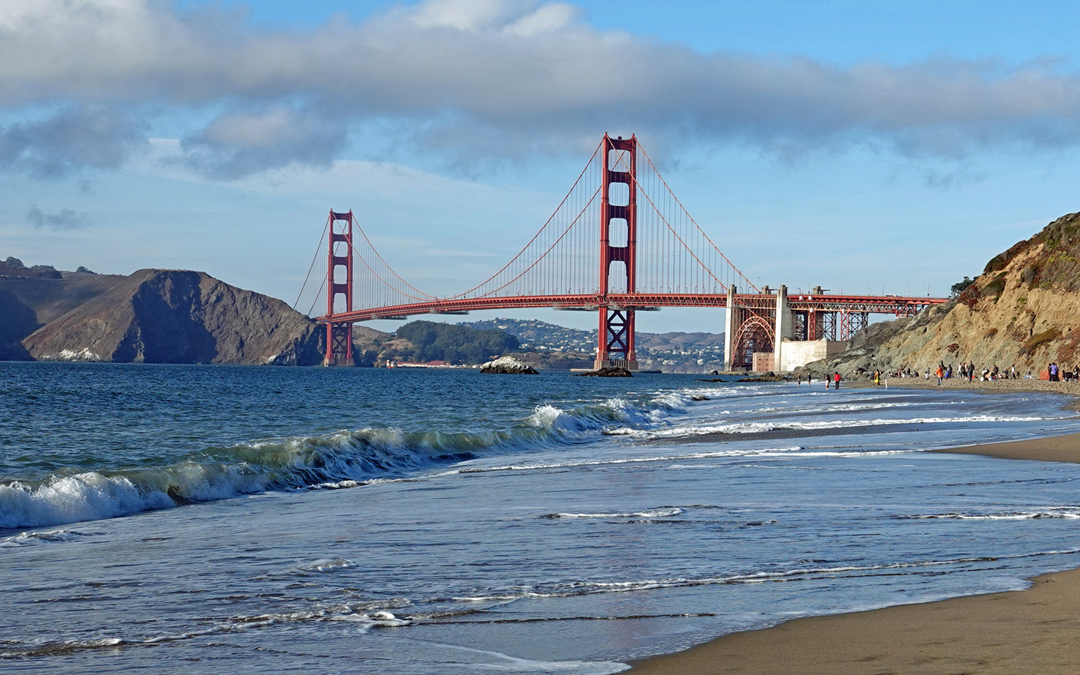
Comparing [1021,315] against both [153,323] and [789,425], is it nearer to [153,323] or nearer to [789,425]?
[789,425]

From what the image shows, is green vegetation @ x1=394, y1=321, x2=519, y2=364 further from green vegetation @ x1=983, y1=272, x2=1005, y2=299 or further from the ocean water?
the ocean water

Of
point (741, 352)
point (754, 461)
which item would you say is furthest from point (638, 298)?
point (754, 461)

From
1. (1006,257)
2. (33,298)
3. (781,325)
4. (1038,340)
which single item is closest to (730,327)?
(781,325)

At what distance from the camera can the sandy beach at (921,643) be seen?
11.2ft

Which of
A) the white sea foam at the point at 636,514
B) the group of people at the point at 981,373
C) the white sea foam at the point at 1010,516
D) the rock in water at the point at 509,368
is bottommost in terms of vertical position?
the rock in water at the point at 509,368

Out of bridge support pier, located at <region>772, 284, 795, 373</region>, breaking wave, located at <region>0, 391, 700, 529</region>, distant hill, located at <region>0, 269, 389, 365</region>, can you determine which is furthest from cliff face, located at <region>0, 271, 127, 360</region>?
breaking wave, located at <region>0, 391, 700, 529</region>

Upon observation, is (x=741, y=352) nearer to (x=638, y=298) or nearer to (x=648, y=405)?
(x=638, y=298)

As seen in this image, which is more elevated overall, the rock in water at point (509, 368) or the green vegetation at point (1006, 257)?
the green vegetation at point (1006, 257)

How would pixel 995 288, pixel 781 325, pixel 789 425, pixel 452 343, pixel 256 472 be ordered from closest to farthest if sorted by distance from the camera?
1. pixel 256 472
2. pixel 789 425
3. pixel 995 288
4. pixel 781 325
5. pixel 452 343

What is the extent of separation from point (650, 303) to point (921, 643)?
7229 cm

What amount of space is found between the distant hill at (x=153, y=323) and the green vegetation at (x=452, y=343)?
887 cm

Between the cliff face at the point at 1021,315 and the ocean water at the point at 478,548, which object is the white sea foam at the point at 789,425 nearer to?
the ocean water at the point at 478,548

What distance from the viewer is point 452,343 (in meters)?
158

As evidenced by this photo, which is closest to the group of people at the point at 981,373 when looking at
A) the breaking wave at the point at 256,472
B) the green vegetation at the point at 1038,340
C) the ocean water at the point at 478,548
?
the green vegetation at the point at 1038,340
